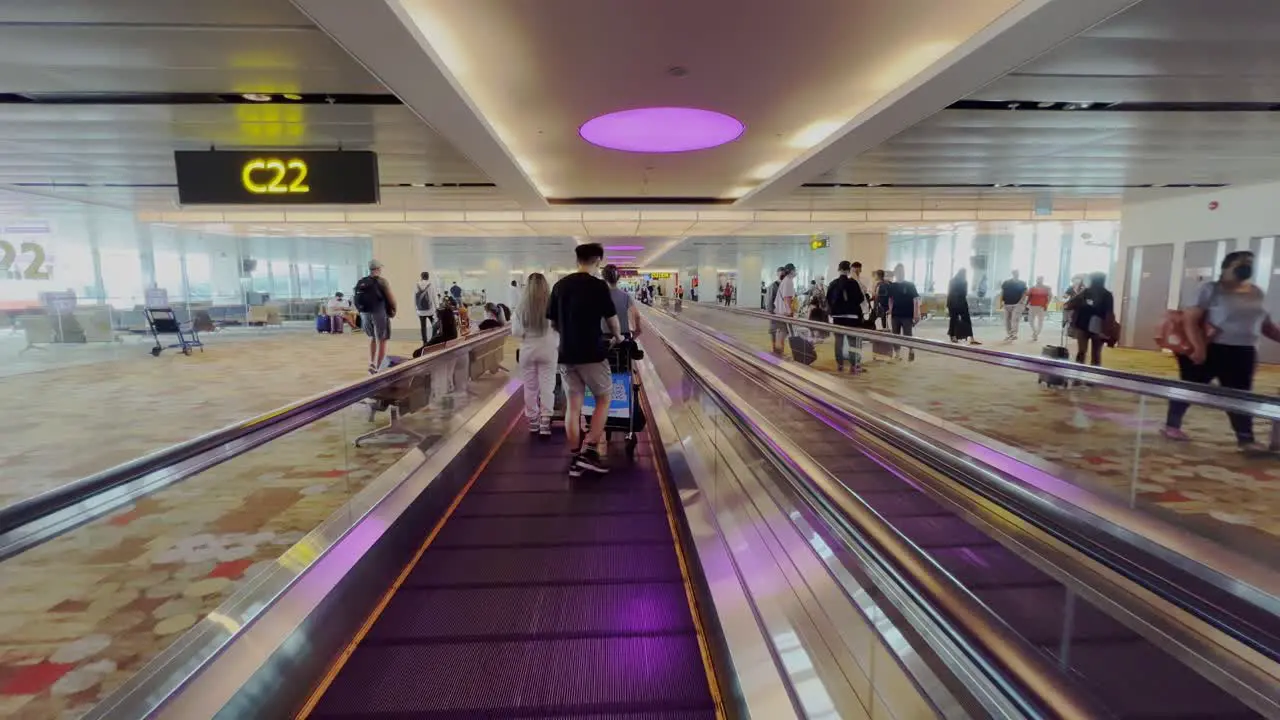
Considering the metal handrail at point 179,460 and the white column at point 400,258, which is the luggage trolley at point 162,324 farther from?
the metal handrail at point 179,460

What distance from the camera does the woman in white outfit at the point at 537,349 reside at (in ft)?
18.1

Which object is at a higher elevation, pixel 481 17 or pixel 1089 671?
pixel 481 17

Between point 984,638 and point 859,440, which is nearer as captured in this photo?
point 984,638

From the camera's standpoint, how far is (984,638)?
129 centimetres

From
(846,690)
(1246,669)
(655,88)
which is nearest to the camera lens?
(846,690)

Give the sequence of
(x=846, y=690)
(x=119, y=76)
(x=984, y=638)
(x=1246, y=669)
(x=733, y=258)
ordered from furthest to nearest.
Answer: (x=733, y=258) → (x=119, y=76) → (x=1246, y=669) → (x=846, y=690) → (x=984, y=638)

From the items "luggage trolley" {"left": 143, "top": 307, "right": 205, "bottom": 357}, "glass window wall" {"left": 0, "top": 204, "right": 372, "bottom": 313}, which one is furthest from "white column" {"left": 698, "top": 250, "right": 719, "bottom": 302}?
"luggage trolley" {"left": 143, "top": 307, "right": 205, "bottom": 357}

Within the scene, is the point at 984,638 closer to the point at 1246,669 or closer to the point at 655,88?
the point at 1246,669

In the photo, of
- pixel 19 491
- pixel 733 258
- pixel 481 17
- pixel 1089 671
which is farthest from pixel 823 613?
pixel 733 258

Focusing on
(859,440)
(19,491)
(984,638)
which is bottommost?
(19,491)

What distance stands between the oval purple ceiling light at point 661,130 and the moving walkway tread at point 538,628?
18.3 feet

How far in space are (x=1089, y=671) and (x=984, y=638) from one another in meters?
1.57

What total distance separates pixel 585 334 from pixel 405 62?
9.22ft

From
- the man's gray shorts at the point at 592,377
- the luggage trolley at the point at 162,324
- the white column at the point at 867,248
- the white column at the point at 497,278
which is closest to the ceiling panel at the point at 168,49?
the man's gray shorts at the point at 592,377
